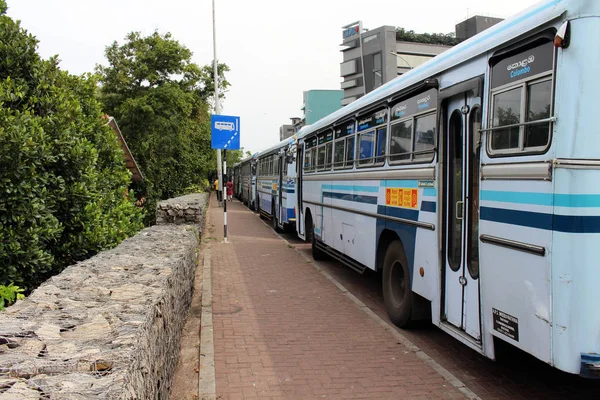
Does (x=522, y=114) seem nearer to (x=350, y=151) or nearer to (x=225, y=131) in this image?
(x=350, y=151)

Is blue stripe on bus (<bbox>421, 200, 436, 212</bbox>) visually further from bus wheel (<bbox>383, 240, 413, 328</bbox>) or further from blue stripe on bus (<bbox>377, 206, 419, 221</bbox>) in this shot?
A: bus wheel (<bbox>383, 240, 413, 328</bbox>)

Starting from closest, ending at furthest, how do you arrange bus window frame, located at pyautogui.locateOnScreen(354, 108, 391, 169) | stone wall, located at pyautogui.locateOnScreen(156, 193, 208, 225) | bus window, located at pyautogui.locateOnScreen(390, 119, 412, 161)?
bus window, located at pyautogui.locateOnScreen(390, 119, 412, 161)
bus window frame, located at pyautogui.locateOnScreen(354, 108, 391, 169)
stone wall, located at pyautogui.locateOnScreen(156, 193, 208, 225)

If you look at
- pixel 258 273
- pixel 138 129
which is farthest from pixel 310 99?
pixel 258 273

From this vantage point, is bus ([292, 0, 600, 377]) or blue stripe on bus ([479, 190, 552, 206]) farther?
blue stripe on bus ([479, 190, 552, 206])

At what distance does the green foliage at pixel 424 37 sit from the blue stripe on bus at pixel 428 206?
64.4 metres

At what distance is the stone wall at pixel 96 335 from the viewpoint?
2.21 metres

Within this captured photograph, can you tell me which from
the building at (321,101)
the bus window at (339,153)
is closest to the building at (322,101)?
the building at (321,101)

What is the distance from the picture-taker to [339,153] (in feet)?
30.2

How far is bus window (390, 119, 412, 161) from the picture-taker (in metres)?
6.02

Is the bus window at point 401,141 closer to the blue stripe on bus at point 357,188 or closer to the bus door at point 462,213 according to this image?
the blue stripe on bus at point 357,188

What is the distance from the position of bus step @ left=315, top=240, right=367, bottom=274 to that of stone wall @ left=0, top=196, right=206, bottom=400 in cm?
379

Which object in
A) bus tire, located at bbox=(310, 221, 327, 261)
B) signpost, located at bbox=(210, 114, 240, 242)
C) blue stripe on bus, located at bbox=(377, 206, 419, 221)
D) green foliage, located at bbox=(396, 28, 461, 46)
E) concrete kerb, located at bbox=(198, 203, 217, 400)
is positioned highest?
green foliage, located at bbox=(396, 28, 461, 46)

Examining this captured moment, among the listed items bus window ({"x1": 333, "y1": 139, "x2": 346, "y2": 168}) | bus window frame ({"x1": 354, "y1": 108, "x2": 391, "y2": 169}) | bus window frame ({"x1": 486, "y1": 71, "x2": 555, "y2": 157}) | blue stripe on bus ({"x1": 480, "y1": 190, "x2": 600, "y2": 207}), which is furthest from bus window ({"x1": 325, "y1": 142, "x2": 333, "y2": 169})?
blue stripe on bus ({"x1": 480, "y1": 190, "x2": 600, "y2": 207})

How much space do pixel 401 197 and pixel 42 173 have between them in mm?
4713
